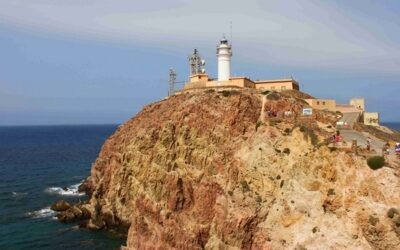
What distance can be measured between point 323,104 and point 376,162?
1076 inches

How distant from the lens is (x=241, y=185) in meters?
49.6

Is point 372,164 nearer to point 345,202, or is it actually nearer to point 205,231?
point 345,202

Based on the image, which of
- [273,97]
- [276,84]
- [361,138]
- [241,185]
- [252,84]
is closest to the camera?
[241,185]

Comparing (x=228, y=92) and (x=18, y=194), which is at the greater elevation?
(x=228, y=92)

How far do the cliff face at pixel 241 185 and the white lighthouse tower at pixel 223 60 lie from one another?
10.1 meters

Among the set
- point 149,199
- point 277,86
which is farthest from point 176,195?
point 277,86

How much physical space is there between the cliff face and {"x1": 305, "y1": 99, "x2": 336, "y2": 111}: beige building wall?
17.8 feet

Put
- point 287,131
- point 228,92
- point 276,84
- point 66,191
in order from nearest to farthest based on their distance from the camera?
point 287,131, point 228,92, point 276,84, point 66,191

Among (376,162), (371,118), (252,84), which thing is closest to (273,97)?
(252,84)

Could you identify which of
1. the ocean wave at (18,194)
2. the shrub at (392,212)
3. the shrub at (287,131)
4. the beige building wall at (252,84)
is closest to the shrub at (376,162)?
the shrub at (392,212)

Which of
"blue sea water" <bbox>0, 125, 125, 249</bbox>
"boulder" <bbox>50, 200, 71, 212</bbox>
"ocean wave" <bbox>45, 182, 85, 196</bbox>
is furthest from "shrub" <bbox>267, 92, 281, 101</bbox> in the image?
"ocean wave" <bbox>45, 182, 85, 196</bbox>

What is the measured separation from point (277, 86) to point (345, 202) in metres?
33.2

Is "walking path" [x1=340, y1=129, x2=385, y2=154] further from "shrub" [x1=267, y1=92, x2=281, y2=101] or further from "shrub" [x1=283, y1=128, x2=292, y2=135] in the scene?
"shrub" [x1=267, y1=92, x2=281, y2=101]

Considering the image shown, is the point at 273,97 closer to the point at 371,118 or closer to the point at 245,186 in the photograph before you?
the point at 245,186
